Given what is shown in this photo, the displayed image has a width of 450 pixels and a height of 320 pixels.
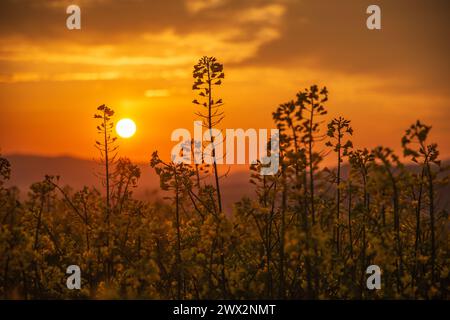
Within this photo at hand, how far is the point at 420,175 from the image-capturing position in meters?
13.2

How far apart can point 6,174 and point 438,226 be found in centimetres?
1052
